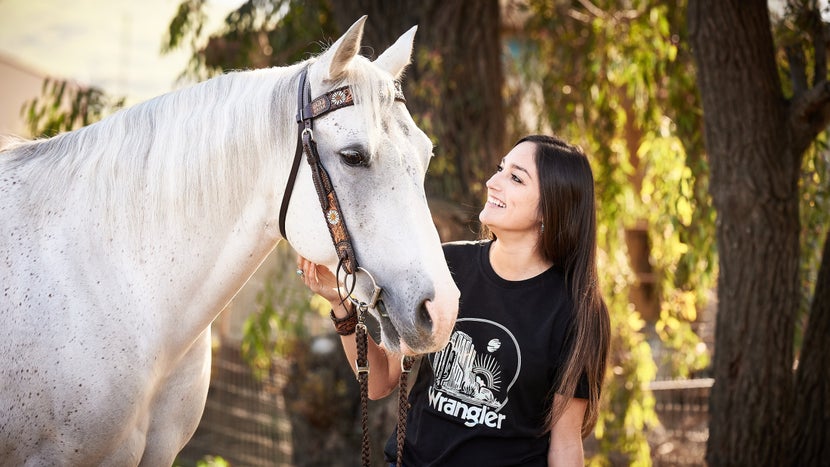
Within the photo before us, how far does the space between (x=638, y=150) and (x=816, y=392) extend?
6.38 ft

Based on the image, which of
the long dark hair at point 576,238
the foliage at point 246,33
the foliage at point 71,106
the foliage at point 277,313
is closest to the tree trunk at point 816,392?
the long dark hair at point 576,238

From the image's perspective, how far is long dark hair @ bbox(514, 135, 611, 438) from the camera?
2.00 metres

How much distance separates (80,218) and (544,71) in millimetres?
3903

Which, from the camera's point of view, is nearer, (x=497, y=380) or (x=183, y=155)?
(x=183, y=155)

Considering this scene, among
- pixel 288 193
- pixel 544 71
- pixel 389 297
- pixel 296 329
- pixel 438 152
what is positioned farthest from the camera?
pixel 544 71

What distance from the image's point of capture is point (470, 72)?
14.4 ft

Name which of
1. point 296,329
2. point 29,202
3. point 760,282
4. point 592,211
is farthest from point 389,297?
point 296,329

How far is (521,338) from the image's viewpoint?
2.02 meters

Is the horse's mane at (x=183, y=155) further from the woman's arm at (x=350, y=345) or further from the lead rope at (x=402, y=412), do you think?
the lead rope at (x=402, y=412)

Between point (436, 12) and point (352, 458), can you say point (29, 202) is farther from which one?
point (352, 458)

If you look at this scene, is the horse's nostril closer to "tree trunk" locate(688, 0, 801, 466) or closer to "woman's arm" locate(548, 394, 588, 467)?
"woman's arm" locate(548, 394, 588, 467)

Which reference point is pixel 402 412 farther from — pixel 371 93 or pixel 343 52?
pixel 343 52

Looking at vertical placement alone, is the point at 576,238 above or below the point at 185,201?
below

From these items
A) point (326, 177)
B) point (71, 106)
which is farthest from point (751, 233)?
point (71, 106)
